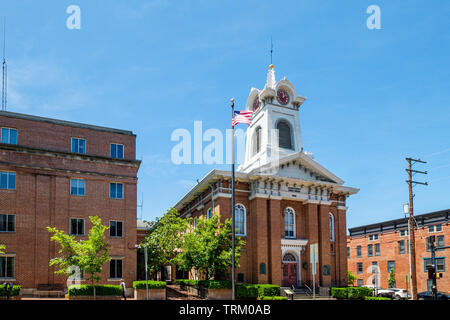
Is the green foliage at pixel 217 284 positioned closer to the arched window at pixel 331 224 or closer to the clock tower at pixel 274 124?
the arched window at pixel 331 224

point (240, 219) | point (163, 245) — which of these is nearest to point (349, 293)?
point (240, 219)

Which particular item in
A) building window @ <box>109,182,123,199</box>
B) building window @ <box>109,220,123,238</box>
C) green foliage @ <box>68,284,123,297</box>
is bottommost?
green foliage @ <box>68,284,123,297</box>

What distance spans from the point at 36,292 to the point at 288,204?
82.1ft

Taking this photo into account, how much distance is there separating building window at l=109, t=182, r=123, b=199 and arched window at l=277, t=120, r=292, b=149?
20846 millimetres

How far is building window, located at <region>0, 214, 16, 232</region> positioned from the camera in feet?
112

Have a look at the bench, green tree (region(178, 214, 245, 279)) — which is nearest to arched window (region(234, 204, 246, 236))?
green tree (region(178, 214, 245, 279))

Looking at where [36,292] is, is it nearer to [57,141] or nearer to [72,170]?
[72,170]

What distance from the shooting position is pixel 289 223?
4575 cm

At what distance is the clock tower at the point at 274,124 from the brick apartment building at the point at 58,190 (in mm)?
17158

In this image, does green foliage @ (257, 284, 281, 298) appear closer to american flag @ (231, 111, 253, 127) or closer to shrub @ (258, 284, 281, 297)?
shrub @ (258, 284, 281, 297)

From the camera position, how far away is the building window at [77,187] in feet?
122

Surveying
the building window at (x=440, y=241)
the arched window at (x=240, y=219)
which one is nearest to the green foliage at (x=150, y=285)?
the arched window at (x=240, y=219)

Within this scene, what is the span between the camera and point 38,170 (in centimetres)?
3581
